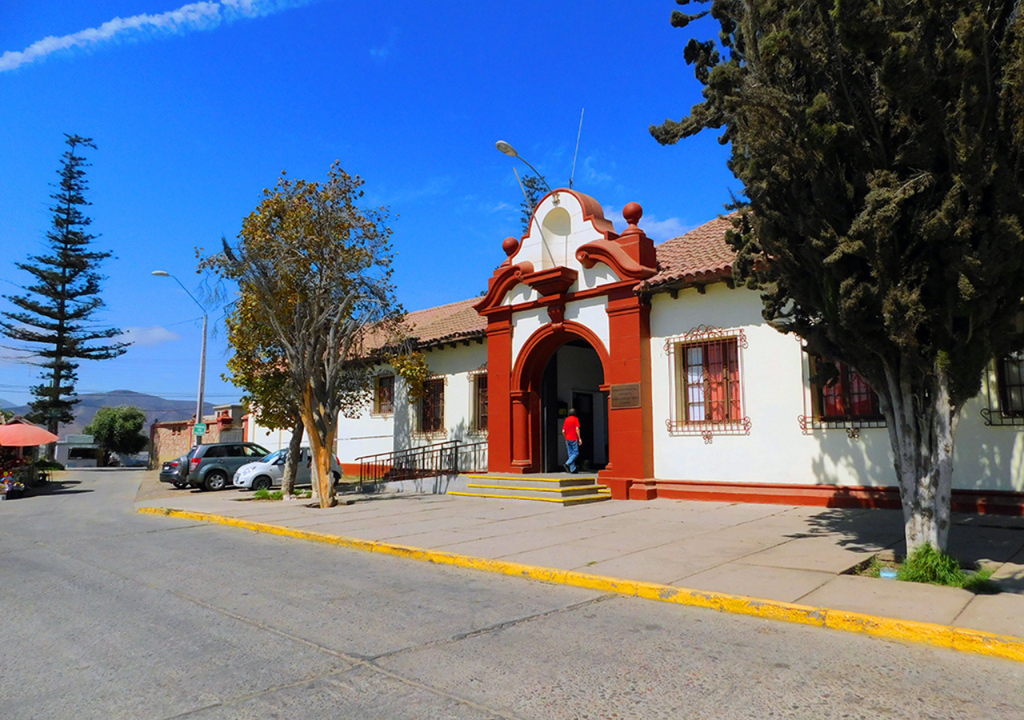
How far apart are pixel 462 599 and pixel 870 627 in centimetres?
342

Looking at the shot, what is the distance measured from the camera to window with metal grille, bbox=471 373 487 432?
18.8m

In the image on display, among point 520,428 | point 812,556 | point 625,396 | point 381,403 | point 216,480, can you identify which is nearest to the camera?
point 812,556

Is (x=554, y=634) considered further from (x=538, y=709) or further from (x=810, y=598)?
(x=810, y=598)

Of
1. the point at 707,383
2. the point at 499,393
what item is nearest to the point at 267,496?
the point at 499,393

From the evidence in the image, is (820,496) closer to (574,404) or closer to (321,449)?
(574,404)

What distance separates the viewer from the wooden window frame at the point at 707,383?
13.1 metres

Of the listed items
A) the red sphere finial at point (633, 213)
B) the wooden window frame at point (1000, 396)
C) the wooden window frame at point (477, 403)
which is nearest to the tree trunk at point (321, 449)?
the wooden window frame at point (477, 403)

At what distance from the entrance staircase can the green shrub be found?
741 centimetres

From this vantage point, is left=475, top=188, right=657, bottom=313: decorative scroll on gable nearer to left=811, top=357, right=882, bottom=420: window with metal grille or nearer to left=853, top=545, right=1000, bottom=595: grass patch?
left=811, top=357, right=882, bottom=420: window with metal grille

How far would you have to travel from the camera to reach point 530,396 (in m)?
16.4

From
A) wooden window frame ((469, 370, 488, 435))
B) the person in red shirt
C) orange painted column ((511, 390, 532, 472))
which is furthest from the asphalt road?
wooden window frame ((469, 370, 488, 435))

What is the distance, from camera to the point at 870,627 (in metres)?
5.26

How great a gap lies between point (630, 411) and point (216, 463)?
15.0 m

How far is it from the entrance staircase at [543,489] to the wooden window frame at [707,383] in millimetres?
2046
